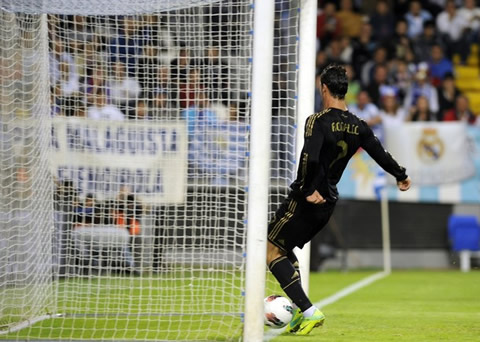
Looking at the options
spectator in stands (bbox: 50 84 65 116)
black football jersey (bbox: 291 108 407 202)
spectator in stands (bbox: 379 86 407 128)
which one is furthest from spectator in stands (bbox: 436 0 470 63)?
black football jersey (bbox: 291 108 407 202)

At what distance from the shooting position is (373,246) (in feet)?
56.6

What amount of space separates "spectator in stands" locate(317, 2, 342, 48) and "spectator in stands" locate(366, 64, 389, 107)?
178cm

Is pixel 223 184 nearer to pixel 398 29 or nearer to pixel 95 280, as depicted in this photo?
pixel 95 280

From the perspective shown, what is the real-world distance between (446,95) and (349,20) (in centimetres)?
338

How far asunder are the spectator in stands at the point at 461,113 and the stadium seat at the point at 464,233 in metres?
2.24

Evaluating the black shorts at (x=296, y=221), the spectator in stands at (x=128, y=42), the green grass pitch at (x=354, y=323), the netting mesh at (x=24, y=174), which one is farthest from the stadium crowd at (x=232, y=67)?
the green grass pitch at (x=354, y=323)

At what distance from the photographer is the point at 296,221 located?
24.8ft

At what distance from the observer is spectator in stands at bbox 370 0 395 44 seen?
20.7 metres

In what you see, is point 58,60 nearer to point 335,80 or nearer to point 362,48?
point 335,80

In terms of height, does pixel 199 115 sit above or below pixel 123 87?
below

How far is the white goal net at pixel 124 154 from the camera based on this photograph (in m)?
8.69

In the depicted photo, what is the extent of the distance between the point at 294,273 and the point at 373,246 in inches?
386

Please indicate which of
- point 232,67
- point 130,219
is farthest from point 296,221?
point 130,219

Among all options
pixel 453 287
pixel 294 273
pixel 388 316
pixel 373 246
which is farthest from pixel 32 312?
pixel 373 246
